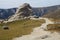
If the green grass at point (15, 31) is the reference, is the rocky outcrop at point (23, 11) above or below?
below

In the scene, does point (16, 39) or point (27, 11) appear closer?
point (16, 39)

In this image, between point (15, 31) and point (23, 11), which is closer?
point (15, 31)

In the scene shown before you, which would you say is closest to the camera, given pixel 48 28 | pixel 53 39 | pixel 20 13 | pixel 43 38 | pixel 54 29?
pixel 53 39

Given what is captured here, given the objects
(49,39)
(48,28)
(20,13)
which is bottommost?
(20,13)

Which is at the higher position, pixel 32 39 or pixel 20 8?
pixel 32 39

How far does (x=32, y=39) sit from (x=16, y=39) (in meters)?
3.32

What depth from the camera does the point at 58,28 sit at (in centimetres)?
4288

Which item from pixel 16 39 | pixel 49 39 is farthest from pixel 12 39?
pixel 49 39

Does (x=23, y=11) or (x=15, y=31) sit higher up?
(x=15, y=31)

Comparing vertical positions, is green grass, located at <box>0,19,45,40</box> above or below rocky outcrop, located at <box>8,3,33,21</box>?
above

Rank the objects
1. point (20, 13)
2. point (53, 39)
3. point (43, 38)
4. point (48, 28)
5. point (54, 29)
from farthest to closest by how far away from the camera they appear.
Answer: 1. point (20, 13)
2. point (48, 28)
3. point (54, 29)
4. point (43, 38)
5. point (53, 39)

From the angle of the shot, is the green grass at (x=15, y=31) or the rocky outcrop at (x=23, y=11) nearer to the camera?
the green grass at (x=15, y=31)

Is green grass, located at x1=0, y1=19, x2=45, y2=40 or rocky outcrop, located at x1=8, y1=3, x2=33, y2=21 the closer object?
green grass, located at x1=0, y1=19, x2=45, y2=40

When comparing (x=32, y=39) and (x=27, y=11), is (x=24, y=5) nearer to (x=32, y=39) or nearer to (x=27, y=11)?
(x=27, y=11)
